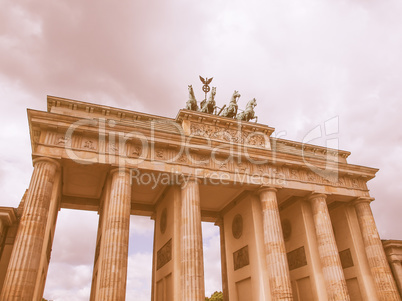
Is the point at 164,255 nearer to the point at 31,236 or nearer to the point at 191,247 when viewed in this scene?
the point at 191,247

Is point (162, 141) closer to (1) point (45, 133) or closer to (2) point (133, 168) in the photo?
(2) point (133, 168)

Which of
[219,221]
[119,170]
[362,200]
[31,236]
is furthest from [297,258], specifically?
[31,236]

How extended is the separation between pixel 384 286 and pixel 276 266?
334 inches

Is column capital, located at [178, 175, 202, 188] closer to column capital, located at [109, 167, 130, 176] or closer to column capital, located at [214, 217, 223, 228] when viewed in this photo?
column capital, located at [109, 167, 130, 176]

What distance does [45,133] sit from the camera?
57.7 ft

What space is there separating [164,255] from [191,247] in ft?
13.3

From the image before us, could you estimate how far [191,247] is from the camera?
17516 mm

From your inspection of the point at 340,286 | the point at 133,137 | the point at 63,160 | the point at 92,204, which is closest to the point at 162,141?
the point at 133,137

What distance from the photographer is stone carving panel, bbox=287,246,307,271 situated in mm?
22922

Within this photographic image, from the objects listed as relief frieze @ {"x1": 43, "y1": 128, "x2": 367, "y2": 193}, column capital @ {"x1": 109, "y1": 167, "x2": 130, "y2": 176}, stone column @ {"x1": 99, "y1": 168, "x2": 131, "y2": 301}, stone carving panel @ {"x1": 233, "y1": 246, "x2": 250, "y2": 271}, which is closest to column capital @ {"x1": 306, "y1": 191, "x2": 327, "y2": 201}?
relief frieze @ {"x1": 43, "y1": 128, "x2": 367, "y2": 193}

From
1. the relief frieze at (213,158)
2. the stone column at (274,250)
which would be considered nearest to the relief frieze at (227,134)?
the relief frieze at (213,158)

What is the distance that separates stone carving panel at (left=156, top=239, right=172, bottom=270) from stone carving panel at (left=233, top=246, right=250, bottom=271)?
5.80 meters

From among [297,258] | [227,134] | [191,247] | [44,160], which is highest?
[227,134]

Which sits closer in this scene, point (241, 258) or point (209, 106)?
point (241, 258)
